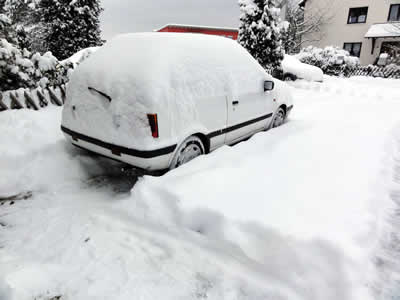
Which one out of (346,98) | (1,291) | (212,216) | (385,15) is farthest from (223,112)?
(385,15)

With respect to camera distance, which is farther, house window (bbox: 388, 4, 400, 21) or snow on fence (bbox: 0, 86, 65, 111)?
house window (bbox: 388, 4, 400, 21)

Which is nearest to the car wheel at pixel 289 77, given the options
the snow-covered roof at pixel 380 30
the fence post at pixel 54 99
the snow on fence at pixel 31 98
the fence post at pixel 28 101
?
the snow on fence at pixel 31 98

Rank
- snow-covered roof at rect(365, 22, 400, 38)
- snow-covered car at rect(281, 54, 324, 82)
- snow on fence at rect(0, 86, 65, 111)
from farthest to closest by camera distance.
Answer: snow-covered roof at rect(365, 22, 400, 38) < snow-covered car at rect(281, 54, 324, 82) < snow on fence at rect(0, 86, 65, 111)

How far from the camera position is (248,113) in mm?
4055

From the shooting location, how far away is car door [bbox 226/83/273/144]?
3719mm

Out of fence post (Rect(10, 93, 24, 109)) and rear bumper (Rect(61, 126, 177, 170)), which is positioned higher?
fence post (Rect(10, 93, 24, 109))

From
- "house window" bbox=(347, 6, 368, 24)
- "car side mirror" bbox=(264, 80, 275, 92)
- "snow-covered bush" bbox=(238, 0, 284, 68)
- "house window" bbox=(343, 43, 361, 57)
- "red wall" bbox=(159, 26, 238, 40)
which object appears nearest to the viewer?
"car side mirror" bbox=(264, 80, 275, 92)

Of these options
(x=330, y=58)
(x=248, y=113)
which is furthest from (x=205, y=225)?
(x=330, y=58)

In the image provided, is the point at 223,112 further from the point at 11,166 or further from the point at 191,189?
the point at 11,166

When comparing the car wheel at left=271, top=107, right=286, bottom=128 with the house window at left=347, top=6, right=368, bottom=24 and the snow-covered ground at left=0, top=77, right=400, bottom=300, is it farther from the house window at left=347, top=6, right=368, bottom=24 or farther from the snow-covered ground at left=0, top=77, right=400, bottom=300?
the house window at left=347, top=6, right=368, bottom=24

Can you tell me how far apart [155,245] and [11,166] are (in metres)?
2.46

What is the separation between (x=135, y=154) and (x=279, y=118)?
3.53 m

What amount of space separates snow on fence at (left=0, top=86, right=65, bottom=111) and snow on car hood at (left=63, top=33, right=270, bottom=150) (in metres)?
1.97

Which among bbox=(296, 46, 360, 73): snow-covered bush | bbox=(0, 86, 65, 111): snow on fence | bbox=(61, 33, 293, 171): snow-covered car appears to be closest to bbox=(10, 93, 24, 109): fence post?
bbox=(0, 86, 65, 111): snow on fence
